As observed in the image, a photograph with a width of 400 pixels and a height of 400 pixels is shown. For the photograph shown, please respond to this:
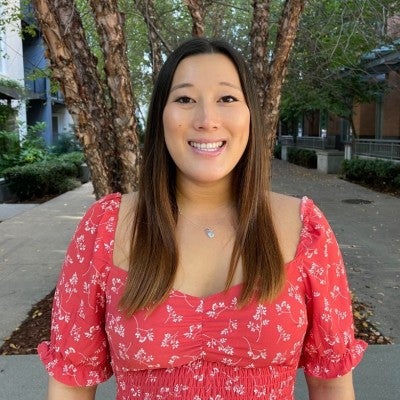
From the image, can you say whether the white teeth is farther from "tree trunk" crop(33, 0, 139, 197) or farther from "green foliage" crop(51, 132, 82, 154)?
"green foliage" crop(51, 132, 82, 154)

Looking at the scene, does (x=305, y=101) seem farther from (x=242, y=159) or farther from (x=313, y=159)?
(x=242, y=159)

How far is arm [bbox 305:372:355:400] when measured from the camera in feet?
4.92

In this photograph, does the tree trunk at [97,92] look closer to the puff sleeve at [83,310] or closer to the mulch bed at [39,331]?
the mulch bed at [39,331]

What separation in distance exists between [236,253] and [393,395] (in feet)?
7.85

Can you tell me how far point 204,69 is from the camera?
4.84 feet

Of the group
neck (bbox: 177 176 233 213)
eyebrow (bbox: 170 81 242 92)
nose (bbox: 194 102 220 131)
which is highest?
eyebrow (bbox: 170 81 242 92)

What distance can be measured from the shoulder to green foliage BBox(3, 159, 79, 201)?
12.8 metres

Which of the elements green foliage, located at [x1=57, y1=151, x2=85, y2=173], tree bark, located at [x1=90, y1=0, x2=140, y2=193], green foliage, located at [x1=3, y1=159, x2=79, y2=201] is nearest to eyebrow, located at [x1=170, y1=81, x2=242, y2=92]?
tree bark, located at [x1=90, y1=0, x2=140, y2=193]

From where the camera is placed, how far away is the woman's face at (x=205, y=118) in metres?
1.44

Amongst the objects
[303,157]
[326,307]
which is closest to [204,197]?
[326,307]

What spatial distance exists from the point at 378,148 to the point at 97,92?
14.8 metres

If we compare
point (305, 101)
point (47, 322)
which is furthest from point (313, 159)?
point (47, 322)

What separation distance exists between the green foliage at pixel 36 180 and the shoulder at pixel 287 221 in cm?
1277

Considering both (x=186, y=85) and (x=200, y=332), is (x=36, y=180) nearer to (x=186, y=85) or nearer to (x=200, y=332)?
(x=186, y=85)
